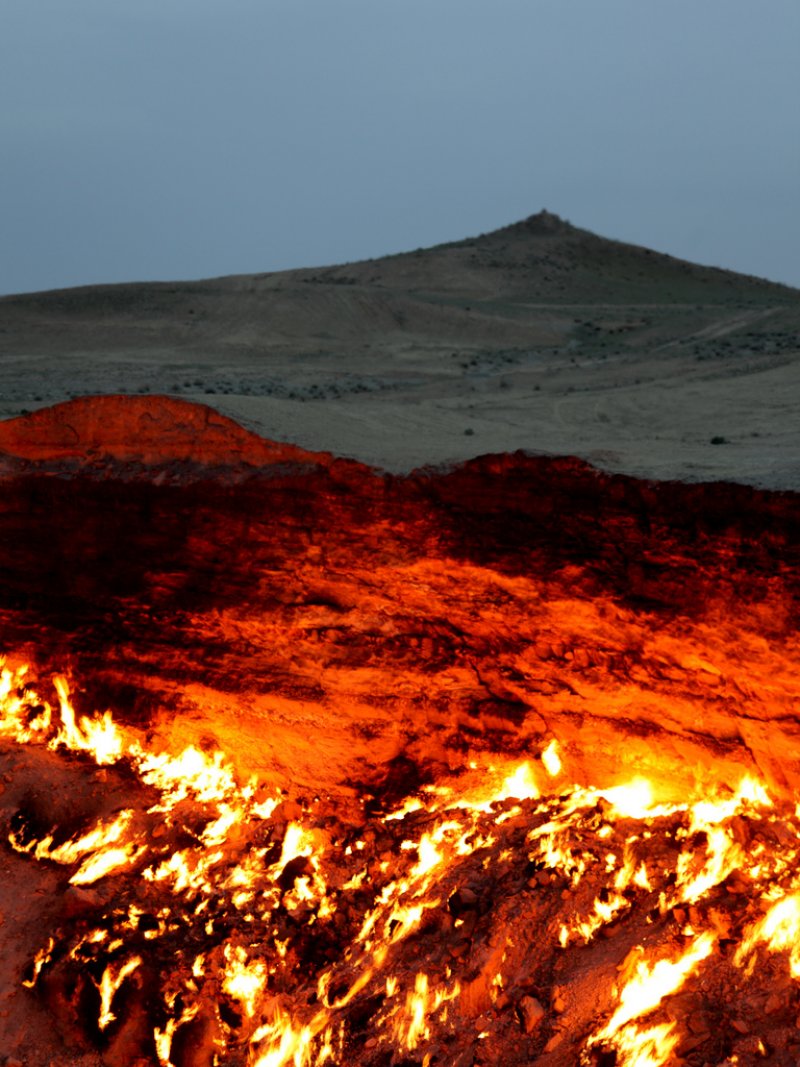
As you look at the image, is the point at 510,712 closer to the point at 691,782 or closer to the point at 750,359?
the point at 691,782

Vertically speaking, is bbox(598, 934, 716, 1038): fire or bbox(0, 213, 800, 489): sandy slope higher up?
bbox(0, 213, 800, 489): sandy slope

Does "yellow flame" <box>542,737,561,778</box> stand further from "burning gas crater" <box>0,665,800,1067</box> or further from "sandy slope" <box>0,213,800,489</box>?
"sandy slope" <box>0,213,800,489</box>

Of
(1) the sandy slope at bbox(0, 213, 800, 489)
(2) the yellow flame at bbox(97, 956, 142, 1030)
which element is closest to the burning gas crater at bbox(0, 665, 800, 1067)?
(2) the yellow flame at bbox(97, 956, 142, 1030)

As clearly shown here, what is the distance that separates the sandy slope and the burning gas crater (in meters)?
1.75

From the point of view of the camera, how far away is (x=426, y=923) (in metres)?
5.14

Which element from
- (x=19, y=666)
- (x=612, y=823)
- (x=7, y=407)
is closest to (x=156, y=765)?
(x=19, y=666)

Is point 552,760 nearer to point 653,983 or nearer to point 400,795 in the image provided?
point 400,795

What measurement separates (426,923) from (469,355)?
1462 centimetres

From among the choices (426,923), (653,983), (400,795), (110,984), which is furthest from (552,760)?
(110,984)

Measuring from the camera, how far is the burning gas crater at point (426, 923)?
14.5 ft

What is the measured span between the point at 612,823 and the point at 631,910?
0.49 meters

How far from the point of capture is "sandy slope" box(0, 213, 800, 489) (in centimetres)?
668

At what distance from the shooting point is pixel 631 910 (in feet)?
15.8

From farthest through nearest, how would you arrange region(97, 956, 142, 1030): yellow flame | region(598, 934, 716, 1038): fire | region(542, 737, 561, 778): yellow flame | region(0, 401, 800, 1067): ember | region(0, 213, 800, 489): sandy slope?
region(0, 213, 800, 489): sandy slope
region(542, 737, 561, 778): yellow flame
region(97, 956, 142, 1030): yellow flame
region(0, 401, 800, 1067): ember
region(598, 934, 716, 1038): fire
